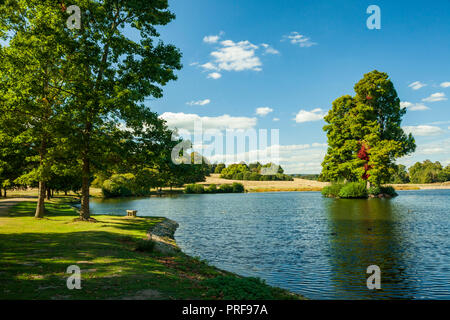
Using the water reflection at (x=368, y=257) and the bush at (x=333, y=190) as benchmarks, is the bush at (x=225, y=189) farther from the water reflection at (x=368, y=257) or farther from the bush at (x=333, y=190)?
the water reflection at (x=368, y=257)

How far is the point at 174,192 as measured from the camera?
113812 mm

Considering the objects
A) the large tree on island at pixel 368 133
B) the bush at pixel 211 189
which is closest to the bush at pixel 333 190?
the large tree on island at pixel 368 133

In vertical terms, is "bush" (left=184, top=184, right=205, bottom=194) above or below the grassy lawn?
below

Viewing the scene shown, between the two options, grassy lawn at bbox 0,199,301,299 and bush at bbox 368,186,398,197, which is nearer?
grassy lawn at bbox 0,199,301,299

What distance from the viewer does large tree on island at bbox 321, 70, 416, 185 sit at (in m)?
54.5

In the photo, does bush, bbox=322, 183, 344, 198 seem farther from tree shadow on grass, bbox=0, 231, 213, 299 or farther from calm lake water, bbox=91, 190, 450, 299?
tree shadow on grass, bbox=0, 231, 213, 299

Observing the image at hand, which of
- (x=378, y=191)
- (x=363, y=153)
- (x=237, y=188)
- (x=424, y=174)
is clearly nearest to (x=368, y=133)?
(x=363, y=153)

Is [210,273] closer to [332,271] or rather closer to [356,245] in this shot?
[332,271]

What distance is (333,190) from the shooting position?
63688mm

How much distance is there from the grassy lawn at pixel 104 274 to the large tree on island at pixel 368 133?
163 ft

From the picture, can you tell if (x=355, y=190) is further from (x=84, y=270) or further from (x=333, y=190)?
(x=84, y=270)

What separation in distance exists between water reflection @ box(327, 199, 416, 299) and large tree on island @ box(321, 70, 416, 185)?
28.9 m

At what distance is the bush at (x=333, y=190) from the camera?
205 ft

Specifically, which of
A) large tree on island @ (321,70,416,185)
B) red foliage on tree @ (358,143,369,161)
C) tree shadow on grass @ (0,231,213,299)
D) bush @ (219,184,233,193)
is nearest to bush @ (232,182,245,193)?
bush @ (219,184,233,193)
